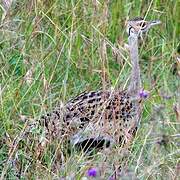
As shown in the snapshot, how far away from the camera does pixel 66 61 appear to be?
473 centimetres

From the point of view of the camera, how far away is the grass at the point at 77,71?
3623mm

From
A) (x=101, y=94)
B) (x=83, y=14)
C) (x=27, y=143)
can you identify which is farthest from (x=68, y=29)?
(x=27, y=143)

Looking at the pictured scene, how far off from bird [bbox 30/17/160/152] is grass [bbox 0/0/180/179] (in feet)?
0.20

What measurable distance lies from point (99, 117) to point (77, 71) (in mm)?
943

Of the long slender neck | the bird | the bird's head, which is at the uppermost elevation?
the bird's head

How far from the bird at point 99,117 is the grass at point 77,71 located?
0.20ft

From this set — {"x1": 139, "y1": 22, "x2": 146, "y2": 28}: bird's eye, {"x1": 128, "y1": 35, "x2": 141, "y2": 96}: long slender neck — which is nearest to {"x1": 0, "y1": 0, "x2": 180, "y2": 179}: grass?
{"x1": 128, "y1": 35, "x2": 141, "y2": 96}: long slender neck

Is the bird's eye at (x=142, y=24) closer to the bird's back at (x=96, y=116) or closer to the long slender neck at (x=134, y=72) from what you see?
the long slender neck at (x=134, y=72)

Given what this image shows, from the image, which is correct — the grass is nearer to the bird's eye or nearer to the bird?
the bird

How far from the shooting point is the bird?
3811 millimetres

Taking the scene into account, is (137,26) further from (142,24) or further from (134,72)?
(134,72)

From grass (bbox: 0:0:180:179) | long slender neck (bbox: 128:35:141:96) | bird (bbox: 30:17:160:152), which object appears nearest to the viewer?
grass (bbox: 0:0:180:179)

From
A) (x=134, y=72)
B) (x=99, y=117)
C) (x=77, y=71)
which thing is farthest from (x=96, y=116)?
(x=77, y=71)

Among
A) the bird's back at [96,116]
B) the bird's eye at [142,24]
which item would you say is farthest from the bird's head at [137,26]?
the bird's back at [96,116]
